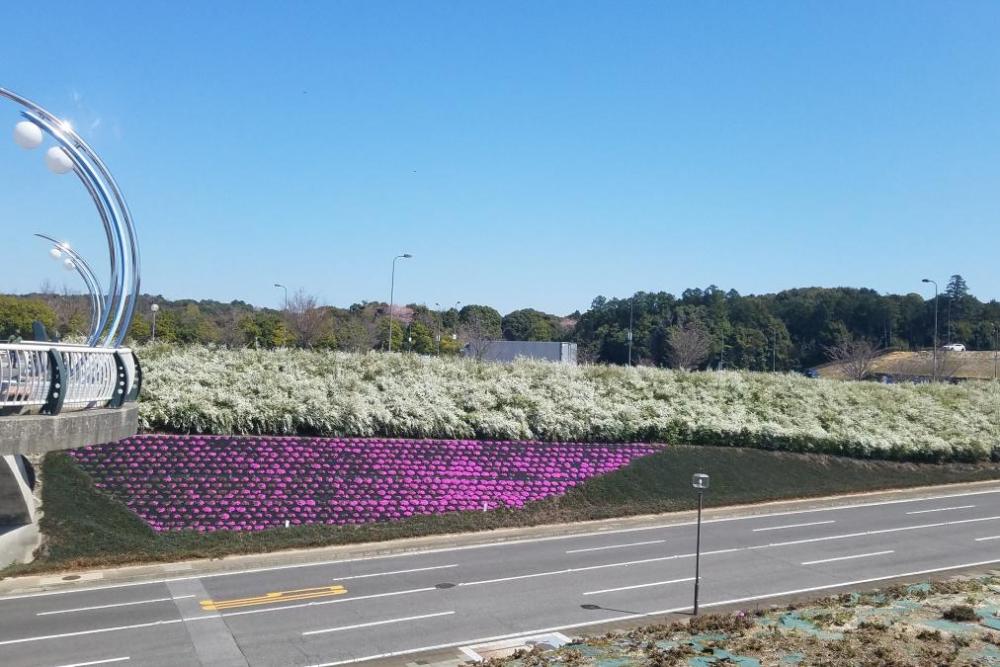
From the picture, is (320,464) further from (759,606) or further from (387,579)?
(759,606)

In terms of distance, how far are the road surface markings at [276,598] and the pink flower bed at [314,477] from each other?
16.0 ft

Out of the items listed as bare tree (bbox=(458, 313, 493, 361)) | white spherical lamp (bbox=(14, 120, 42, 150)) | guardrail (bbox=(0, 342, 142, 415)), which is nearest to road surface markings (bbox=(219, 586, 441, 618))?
guardrail (bbox=(0, 342, 142, 415))

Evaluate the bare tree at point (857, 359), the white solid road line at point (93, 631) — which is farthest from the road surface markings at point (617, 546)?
the bare tree at point (857, 359)

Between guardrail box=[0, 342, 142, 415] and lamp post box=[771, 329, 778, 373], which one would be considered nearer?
guardrail box=[0, 342, 142, 415]

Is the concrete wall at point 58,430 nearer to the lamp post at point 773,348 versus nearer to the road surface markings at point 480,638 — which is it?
the road surface markings at point 480,638

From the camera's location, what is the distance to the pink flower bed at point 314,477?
22.1m

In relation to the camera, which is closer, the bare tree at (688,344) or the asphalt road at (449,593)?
the asphalt road at (449,593)

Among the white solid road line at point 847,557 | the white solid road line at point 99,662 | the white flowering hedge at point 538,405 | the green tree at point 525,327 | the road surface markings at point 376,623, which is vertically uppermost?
the green tree at point 525,327

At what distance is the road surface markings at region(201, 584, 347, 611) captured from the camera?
53.3ft

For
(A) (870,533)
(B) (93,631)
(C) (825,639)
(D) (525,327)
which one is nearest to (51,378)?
(B) (93,631)

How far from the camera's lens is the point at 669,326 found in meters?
82.6

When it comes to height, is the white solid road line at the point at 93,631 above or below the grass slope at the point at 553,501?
below

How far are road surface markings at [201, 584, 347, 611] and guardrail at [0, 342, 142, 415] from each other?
21.1 ft

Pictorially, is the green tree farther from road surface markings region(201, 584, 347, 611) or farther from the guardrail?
the guardrail
